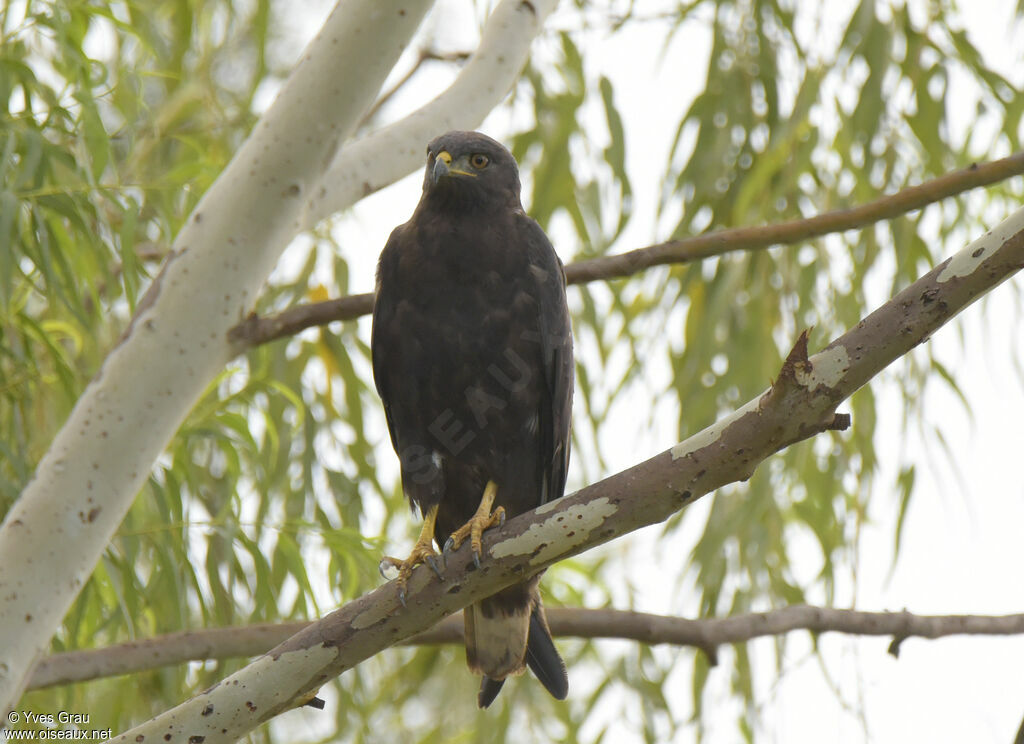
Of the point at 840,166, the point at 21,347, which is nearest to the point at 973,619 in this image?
the point at 840,166

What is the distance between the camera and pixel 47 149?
2686 millimetres

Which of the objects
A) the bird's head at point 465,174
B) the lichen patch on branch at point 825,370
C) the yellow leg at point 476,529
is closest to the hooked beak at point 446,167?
the bird's head at point 465,174

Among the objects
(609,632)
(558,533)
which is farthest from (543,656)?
(558,533)

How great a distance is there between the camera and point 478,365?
2982 mm

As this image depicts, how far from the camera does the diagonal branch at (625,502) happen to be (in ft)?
6.14

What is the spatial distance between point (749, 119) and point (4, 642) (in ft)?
8.96

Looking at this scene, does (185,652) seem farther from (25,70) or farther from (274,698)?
(25,70)

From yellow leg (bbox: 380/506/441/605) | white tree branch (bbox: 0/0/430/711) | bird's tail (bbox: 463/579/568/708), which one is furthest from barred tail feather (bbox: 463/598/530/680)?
A: white tree branch (bbox: 0/0/430/711)

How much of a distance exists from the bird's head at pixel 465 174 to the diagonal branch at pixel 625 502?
3.70 feet

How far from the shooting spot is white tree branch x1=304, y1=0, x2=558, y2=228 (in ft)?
10.2

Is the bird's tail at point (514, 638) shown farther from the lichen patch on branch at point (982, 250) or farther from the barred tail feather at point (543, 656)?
the lichen patch on branch at point (982, 250)

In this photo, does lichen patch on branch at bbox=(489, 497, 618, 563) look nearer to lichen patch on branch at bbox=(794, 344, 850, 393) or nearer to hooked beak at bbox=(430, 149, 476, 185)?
lichen patch on branch at bbox=(794, 344, 850, 393)

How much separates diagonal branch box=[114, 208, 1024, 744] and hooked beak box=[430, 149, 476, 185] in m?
1.11

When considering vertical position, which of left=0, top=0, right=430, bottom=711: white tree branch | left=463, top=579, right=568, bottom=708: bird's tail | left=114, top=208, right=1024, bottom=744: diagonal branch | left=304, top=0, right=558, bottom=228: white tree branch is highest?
left=304, top=0, right=558, bottom=228: white tree branch
